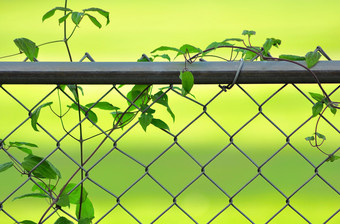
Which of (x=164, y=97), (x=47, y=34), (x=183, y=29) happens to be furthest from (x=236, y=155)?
(x=164, y=97)

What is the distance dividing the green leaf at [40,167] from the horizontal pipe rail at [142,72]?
173 mm

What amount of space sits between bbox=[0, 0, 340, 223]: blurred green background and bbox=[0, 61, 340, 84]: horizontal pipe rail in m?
1.77

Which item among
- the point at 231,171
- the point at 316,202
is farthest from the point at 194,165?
the point at 316,202

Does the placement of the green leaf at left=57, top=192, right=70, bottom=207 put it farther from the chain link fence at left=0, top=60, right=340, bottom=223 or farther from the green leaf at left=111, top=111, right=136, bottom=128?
the chain link fence at left=0, top=60, right=340, bottom=223

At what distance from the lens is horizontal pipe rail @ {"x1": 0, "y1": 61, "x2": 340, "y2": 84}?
1.06 m

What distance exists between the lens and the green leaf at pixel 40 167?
1.16 meters

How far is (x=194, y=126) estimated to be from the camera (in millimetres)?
3725

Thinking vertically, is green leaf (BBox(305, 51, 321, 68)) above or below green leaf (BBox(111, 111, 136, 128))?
below

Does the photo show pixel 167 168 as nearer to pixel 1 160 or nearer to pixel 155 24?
pixel 1 160

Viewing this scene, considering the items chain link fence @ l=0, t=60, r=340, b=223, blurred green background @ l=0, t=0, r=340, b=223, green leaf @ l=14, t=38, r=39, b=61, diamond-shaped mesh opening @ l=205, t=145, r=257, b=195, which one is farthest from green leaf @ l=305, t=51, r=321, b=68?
diamond-shaped mesh opening @ l=205, t=145, r=257, b=195

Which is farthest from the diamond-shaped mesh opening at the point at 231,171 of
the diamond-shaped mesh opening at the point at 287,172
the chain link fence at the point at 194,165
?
the diamond-shaped mesh opening at the point at 287,172

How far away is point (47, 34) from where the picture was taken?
4605mm

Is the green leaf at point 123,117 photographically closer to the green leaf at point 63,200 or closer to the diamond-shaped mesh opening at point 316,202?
the green leaf at point 63,200

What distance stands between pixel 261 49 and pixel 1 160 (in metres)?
2.42
